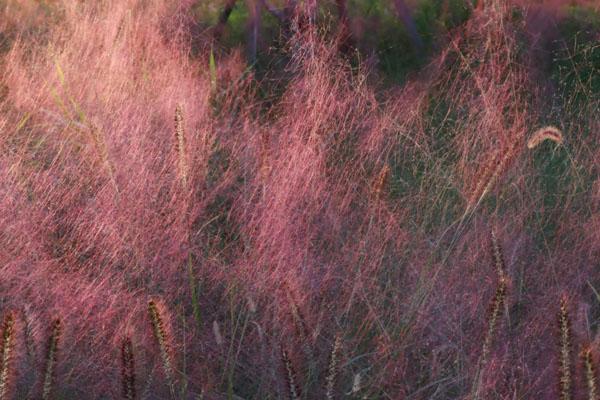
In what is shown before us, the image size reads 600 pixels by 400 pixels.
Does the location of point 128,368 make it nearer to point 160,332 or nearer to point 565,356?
point 160,332

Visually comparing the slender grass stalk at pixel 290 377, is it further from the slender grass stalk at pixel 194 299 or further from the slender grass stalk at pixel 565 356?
the slender grass stalk at pixel 194 299

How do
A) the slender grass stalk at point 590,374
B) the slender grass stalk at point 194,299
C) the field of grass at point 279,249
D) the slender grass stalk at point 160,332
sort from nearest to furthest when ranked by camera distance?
the slender grass stalk at point 590,374 → the slender grass stalk at point 160,332 → the field of grass at point 279,249 → the slender grass stalk at point 194,299

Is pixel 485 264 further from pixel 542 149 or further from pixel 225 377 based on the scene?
pixel 542 149

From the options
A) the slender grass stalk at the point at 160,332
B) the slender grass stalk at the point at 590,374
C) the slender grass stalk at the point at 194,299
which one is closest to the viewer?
the slender grass stalk at the point at 590,374

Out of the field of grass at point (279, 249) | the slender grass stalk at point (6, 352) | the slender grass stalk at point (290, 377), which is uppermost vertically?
the slender grass stalk at point (6, 352)

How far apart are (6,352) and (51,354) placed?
9 cm

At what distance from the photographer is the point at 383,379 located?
1803mm

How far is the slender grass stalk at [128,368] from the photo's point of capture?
134 centimetres

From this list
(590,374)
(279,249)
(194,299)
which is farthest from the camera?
(279,249)

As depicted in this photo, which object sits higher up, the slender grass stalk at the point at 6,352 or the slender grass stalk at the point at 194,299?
the slender grass stalk at the point at 6,352

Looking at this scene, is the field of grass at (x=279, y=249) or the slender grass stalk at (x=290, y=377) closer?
the slender grass stalk at (x=290, y=377)

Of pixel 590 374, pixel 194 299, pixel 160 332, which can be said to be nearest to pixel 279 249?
pixel 194 299

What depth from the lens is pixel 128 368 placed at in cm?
136

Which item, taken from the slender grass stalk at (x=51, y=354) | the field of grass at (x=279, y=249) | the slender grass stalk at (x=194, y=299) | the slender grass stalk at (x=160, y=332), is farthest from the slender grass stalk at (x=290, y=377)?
the slender grass stalk at (x=194, y=299)
